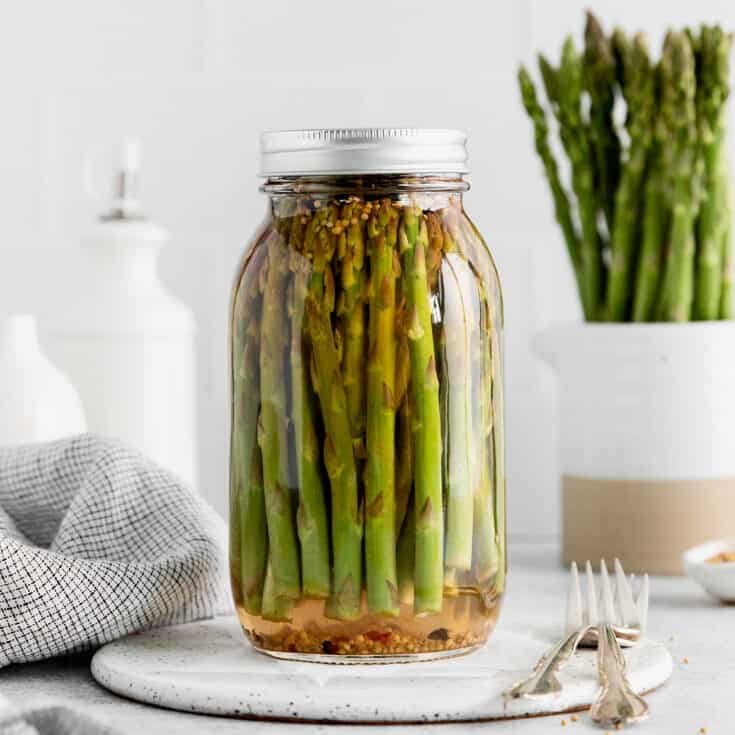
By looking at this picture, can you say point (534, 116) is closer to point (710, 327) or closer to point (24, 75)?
point (710, 327)

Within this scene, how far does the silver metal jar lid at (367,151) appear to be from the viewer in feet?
2.52

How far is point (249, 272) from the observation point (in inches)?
31.8

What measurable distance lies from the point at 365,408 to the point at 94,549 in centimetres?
27

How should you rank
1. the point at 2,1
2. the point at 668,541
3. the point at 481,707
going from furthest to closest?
Result: the point at 2,1 < the point at 668,541 < the point at 481,707

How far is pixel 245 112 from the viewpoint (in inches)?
60.1

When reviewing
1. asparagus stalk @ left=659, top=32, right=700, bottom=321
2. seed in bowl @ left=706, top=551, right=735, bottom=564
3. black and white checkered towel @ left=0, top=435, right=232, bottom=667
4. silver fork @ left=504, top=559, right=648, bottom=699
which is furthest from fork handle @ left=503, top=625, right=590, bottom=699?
asparagus stalk @ left=659, top=32, right=700, bottom=321

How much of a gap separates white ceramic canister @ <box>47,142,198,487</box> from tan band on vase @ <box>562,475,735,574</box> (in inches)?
16.3

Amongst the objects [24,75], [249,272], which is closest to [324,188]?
[249,272]

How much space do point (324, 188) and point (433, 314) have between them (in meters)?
0.10

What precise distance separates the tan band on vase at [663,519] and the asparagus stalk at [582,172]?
0.59 feet

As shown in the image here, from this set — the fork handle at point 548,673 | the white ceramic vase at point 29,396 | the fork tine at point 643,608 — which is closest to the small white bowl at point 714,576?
the fork tine at point 643,608

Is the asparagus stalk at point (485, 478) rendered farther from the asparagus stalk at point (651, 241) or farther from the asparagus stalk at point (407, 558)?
the asparagus stalk at point (651, 241)

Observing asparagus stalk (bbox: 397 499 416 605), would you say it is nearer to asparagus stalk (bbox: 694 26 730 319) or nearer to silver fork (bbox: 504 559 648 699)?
silver fork (bbox: 504 559 648 699)

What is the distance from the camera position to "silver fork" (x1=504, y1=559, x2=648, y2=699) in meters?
0.73
